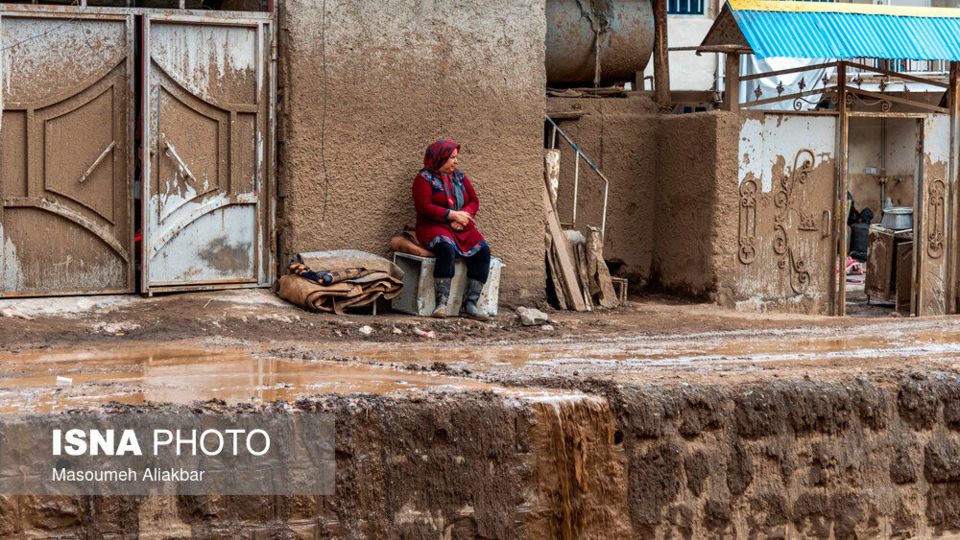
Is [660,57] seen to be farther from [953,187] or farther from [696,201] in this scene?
[953,187]

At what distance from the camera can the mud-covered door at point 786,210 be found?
36.4ft

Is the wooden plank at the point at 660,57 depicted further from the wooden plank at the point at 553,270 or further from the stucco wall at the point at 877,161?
the stucco wall at the point at 877,161

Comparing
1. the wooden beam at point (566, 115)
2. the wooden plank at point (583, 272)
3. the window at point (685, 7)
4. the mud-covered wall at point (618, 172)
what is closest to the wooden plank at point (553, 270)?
the wooden plank at point (583, 272)

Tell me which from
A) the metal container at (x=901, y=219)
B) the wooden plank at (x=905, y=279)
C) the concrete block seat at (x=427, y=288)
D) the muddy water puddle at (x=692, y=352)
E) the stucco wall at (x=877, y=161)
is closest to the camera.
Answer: the muddy water puddle at (x=692, y=352)

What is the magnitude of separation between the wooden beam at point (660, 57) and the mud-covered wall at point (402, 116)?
2.25 meters

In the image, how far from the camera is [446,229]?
9.22 m

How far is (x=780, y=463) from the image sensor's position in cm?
651

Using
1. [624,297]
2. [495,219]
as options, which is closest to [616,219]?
[624,297]

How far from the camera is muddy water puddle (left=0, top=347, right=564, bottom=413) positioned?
214 inches

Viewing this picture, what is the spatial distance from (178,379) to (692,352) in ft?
10.9

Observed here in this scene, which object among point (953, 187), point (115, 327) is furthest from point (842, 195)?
point (115, 327)

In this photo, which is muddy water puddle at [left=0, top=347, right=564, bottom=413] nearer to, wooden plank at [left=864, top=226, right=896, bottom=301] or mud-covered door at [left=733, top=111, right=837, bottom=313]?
mud-covered door at [left=733, top=111, right=837, bottom=313]

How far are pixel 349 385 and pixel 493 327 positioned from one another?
3.22 m

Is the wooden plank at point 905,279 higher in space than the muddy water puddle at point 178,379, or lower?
higher
